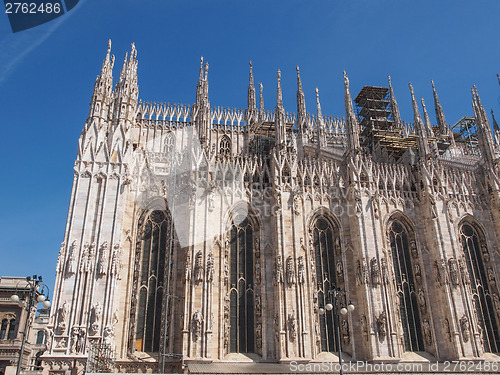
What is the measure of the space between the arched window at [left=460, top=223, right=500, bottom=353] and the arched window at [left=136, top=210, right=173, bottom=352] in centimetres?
2037

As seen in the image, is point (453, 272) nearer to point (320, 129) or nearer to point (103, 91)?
point (320, 129)

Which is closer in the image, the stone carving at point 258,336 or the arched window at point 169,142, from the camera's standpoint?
the stone carving at point 258,336

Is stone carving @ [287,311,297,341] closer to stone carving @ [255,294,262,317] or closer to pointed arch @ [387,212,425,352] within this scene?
stone carving @ [255,294,262,317]

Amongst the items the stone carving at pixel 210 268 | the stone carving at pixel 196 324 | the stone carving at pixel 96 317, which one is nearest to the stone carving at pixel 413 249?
the stone carving at pixel 210 268

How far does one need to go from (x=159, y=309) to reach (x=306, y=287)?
8908 mm

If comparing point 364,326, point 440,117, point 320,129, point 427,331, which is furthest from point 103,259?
point 440,117

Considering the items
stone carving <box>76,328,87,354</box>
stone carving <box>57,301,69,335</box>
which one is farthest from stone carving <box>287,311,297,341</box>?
stone carving <box>57,301,69,335</box>

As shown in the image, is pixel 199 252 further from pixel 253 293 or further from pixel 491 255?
pixel 491 255

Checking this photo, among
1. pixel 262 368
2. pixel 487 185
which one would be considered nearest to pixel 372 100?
pixel 487 185

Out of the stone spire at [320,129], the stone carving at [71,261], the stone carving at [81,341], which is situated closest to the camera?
the stone carving at [81,341]

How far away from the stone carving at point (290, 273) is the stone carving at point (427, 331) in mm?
9051

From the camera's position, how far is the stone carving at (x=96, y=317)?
→ 2347 centimetres

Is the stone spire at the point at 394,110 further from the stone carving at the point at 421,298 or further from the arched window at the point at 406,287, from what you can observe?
the stone carving at the point at 421,298

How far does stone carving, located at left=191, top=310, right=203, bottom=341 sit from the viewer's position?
2489 cm
